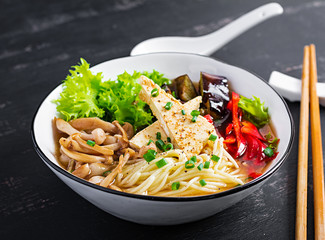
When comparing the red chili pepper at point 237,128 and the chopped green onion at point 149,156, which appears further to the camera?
the red chili pepper at point 237,128

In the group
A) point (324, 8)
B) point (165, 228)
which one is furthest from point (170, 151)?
point (324, 8)

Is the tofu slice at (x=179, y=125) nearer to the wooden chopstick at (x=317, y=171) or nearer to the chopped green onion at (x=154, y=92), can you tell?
the chopped green onion at (x=154, y=92)

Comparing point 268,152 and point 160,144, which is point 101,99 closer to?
point 160,144

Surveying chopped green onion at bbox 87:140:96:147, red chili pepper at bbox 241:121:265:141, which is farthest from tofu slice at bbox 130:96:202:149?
red chili pepper at bbox 241:121:265:141

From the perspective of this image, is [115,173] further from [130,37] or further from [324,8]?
[324,8]

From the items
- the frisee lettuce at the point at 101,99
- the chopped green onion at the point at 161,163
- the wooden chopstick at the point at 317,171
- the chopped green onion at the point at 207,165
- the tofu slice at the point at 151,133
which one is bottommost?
the wooden chopstick at the point at 317,171

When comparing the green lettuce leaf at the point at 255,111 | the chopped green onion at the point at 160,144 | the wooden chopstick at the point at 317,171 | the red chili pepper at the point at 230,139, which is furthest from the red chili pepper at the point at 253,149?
the chopped green onion at the point at 160,144
